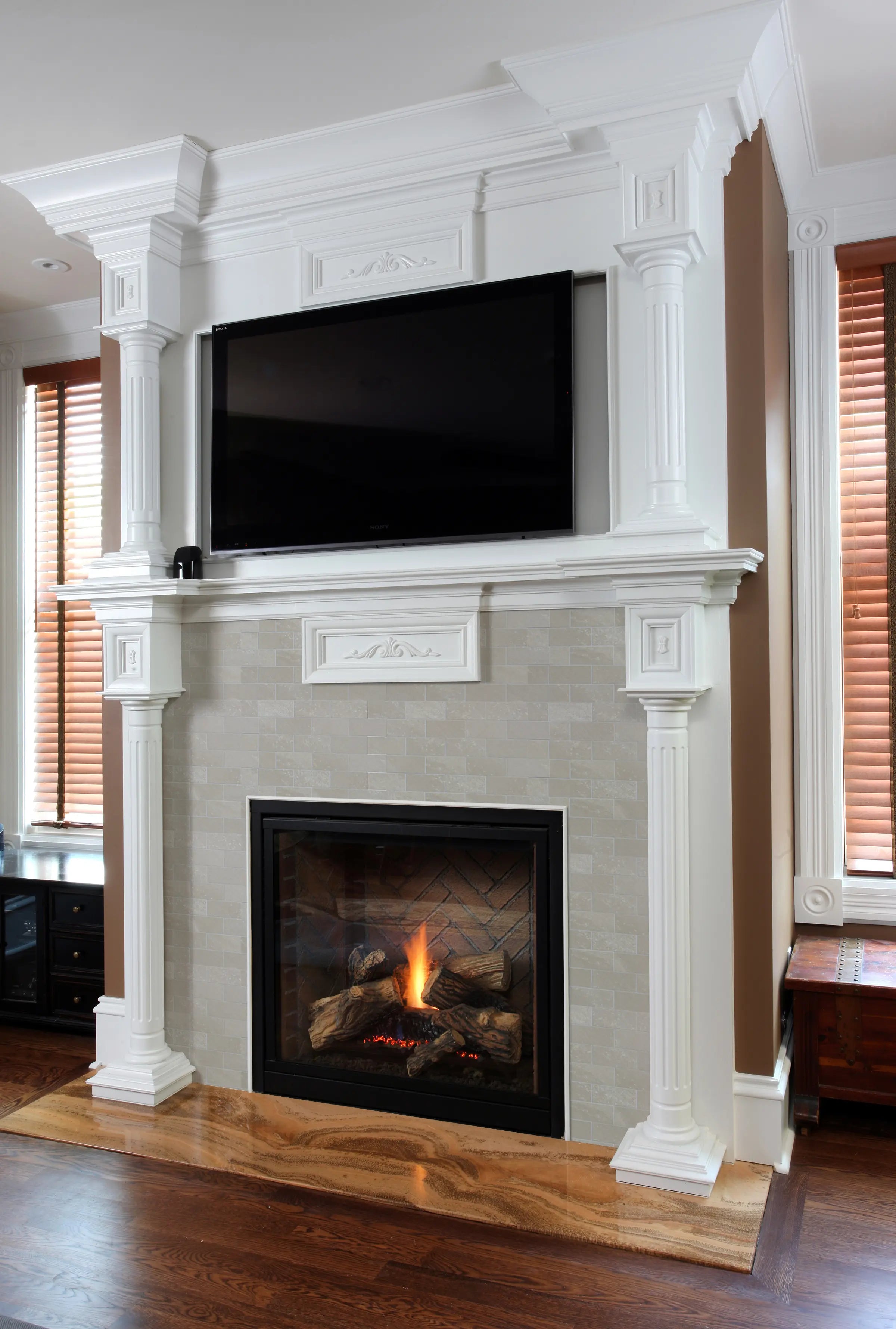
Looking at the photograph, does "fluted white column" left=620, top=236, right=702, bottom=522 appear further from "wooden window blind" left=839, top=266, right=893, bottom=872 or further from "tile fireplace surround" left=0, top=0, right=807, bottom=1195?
"wooden window blind" left=839, top=266, right=893, bottom=872

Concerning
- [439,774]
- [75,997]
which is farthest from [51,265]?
[75,997]

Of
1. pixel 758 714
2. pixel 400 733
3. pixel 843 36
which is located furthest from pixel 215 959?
pixel 843 36

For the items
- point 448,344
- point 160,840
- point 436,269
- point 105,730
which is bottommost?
point 160,840

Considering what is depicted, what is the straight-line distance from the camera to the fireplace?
2.70 m

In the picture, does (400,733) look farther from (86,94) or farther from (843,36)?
(843,36)

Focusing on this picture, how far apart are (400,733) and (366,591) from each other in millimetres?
408

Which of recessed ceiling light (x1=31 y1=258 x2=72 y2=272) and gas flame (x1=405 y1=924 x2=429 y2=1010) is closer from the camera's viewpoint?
gas flame (x1=405 y1=924 x2=429 y2=1010)

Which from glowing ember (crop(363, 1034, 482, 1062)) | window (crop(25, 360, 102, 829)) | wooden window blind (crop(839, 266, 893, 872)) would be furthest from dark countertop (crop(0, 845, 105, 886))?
wooden window blind (crop(839, 266, 893, 872))

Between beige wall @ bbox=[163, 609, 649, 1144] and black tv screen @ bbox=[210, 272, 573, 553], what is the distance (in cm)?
31

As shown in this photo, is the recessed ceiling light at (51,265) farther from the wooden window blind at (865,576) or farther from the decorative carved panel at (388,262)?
the wooden window blind at (865,576)

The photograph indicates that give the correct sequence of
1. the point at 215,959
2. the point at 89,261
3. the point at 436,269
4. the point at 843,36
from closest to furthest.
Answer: the point at 843,36 → the point at 436,269 → the point at 215,959 → the point at 89,261

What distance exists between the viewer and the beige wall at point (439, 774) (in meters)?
2.59

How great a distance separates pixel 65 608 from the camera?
4.27 m

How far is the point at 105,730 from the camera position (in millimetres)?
3234
